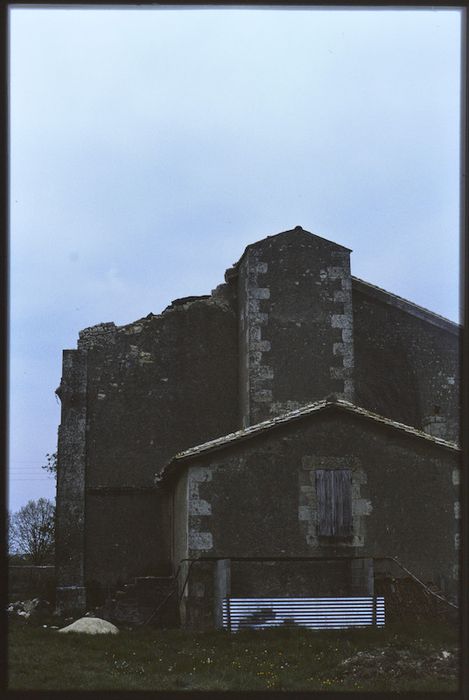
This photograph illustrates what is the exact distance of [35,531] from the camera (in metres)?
37.9

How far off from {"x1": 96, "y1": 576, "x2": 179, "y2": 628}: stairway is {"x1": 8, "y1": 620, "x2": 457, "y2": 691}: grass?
2156 millimetres

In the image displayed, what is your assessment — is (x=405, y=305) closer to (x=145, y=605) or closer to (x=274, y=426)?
(x=274, y=426)

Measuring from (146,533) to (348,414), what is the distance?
18.8 feet

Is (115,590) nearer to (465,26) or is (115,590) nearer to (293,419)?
(293,419)

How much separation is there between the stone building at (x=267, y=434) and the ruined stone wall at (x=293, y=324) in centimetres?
3

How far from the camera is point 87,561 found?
19.0 meters

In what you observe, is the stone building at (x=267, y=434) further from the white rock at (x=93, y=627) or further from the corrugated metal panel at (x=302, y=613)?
the corrugated metal panel at (x=302, y=613)

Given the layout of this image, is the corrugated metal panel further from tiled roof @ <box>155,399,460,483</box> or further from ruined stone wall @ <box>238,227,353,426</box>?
ruined stone wall @ <box>238,227,353,426</box>

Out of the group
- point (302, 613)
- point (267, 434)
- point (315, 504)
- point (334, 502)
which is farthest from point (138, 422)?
point (302, 613)

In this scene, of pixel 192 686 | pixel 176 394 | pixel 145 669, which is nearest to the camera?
pixel 192 686

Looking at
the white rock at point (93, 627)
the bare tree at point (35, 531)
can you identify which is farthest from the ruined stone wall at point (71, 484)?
the bare tree at point (35, 531)

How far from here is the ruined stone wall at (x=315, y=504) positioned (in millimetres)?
15102

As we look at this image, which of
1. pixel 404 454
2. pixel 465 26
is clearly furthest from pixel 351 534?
pixel 465 26

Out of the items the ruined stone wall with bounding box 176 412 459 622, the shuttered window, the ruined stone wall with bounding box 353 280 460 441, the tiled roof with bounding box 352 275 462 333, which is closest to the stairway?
the ruined stone wall with bounding box 176 412 459 622
